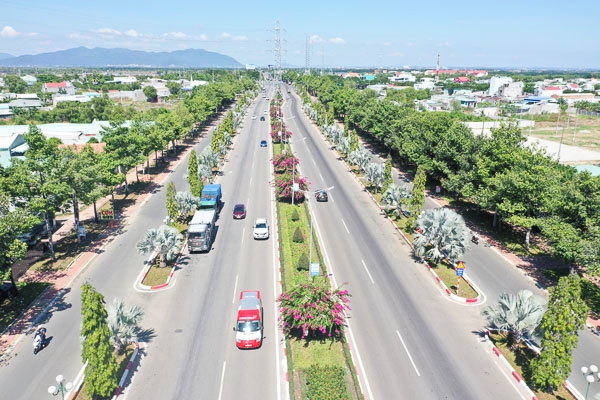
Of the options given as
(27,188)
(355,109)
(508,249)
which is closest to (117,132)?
(27,188)

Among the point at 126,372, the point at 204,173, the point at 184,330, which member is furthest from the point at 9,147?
the point at 126,372

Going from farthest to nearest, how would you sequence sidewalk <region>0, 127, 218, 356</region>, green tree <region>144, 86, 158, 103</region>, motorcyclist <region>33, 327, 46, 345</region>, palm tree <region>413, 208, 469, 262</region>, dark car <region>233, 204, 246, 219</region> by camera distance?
green tree <region>144, 86, 158, 103</region>
dark car <region>233, 204, 246, 219</region>
palm tree <region>413, 208, 469, 262</region>
sidewalk <region>0, 127, 218, 356</region>
motorcyclist <region>33, 327, 46, 345</region>

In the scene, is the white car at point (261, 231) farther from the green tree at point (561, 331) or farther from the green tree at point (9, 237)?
the green tree at point (561, 331)

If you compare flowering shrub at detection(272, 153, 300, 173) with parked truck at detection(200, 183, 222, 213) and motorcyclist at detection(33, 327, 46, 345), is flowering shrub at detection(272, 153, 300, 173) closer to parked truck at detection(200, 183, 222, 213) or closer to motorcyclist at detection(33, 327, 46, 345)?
parked truck at detection(200, 183, 222, 213)


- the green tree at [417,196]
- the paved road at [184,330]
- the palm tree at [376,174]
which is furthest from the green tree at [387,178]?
the paved road at [184,330]

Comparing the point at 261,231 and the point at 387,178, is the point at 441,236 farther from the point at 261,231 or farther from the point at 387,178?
the point at 261,231

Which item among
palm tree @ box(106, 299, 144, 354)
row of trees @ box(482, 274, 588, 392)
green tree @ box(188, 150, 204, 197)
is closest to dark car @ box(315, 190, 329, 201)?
green tree @ box(188, 150, 204, 197)
